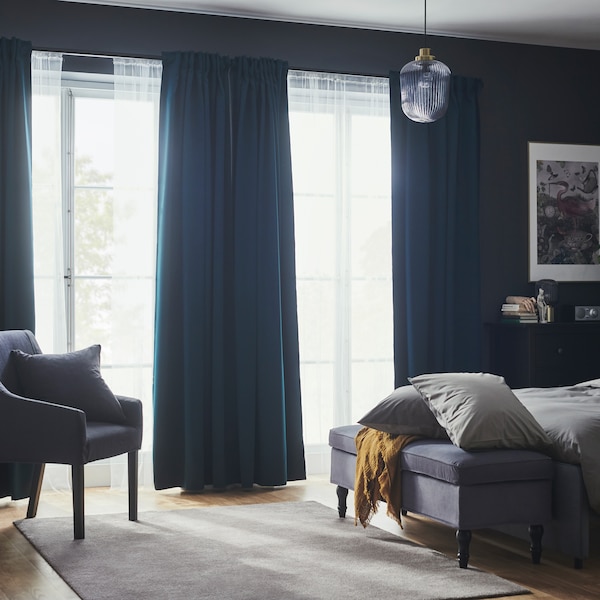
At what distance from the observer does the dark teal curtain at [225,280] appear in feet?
17.8

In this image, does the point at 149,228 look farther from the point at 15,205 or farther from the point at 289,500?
the point at 289,500

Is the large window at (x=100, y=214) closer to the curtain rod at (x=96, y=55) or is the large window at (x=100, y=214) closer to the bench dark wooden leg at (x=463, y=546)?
the curtain rod at (x=96, y=55)

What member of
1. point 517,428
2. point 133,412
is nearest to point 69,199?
point 133,412

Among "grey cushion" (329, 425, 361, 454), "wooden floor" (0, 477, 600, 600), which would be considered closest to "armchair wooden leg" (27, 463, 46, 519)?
"wooden floor" (0, 477, 600, 600)

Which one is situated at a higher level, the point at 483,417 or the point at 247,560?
the point at 483,417

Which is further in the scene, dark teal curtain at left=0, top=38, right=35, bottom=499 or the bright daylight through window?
the bright daylight through window

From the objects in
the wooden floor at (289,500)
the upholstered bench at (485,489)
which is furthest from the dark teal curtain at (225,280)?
the upholstered bench at (485,489)

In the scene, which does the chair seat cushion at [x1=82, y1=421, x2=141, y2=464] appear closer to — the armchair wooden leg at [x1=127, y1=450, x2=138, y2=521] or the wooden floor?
the armchair wooden leg at [x1=127, y1=450, x2=138, y2=521]

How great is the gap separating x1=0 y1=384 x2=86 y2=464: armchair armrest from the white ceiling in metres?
2.38

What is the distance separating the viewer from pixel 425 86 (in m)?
4.45

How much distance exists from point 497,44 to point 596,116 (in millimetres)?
857

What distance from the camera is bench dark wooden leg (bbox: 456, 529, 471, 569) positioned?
146 inches

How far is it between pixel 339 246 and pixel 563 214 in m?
1.56

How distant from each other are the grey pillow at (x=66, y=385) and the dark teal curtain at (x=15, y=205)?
0.50 metres
